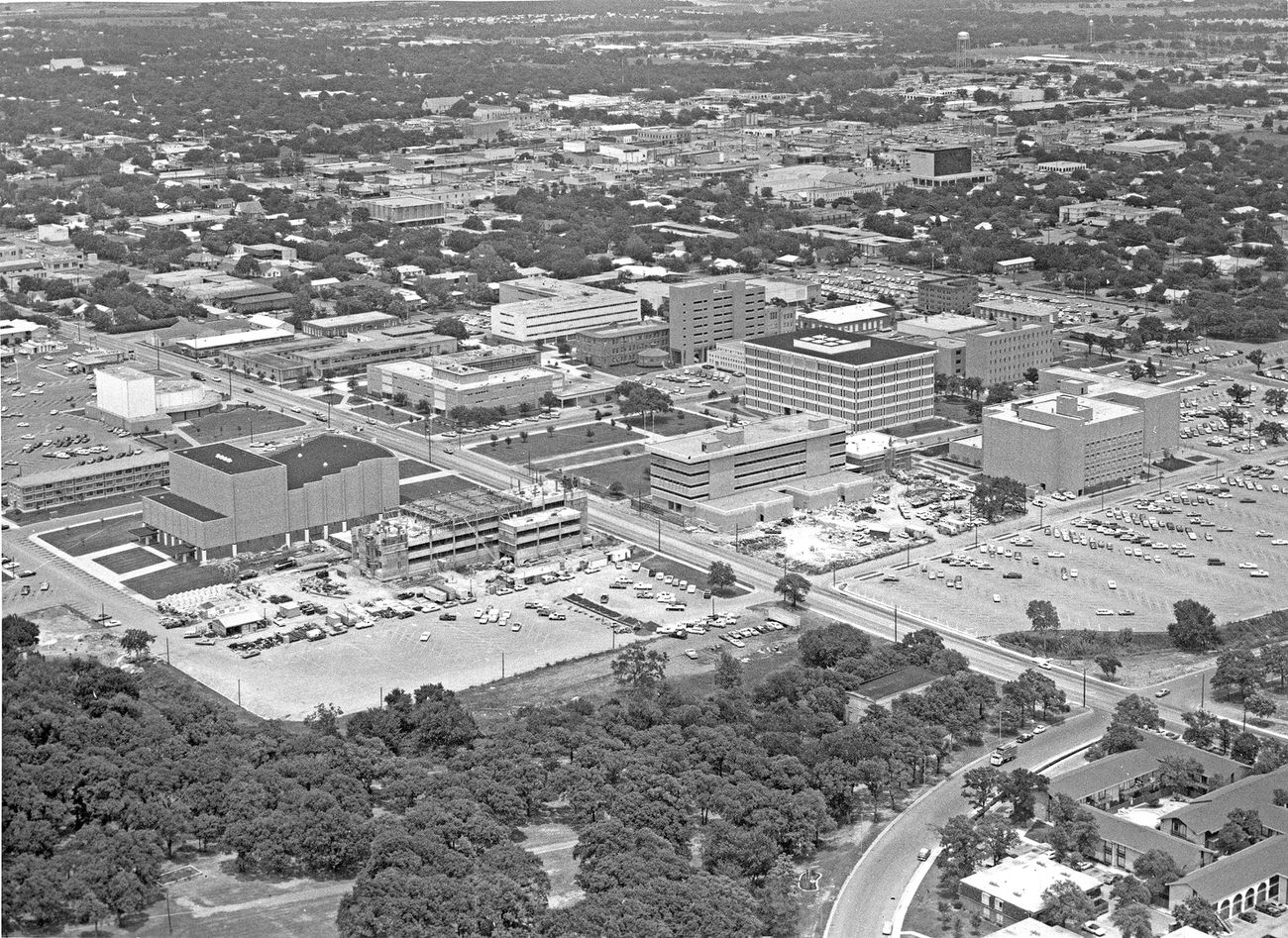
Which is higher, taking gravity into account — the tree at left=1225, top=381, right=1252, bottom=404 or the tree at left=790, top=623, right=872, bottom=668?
the tree at left=1225, top=381, right=1252, bottom=404

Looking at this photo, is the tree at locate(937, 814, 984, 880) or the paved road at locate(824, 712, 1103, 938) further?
the tree at locate(937, 814, 984, 880)

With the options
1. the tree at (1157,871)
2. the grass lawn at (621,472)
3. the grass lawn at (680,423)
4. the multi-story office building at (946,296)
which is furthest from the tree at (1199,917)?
the multi-story office building at (946,296)

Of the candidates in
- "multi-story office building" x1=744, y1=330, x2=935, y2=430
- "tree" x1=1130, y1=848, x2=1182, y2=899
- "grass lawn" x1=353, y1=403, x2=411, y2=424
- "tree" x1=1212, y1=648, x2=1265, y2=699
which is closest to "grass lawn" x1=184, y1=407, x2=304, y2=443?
"grass lawn" x1=353, y1=403, x2=411, y2=424

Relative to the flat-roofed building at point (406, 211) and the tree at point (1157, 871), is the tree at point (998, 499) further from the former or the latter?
the flat-roofed building at point (406, 211)

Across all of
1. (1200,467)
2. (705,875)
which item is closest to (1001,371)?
(1200,467)

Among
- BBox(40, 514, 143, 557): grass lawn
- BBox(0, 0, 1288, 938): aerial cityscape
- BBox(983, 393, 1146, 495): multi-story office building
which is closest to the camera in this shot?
BBox(0, 0, 1288, 938): aerial cityscape

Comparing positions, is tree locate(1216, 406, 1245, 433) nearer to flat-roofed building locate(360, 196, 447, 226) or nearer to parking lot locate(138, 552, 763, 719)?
parking lot locate(138, 552, 763, 719)

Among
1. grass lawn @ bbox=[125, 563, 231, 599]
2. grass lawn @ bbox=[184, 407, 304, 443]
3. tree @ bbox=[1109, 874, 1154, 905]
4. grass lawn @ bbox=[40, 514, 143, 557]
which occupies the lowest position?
grass lawn @ bbox=[125, 563, 231, 599]
